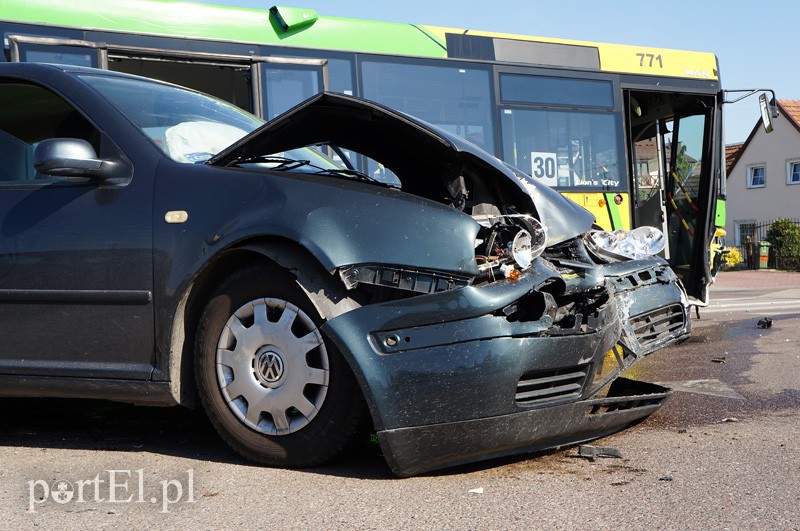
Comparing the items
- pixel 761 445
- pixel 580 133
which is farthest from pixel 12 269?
pixel 580 133

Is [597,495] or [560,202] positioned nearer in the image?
[597,495]

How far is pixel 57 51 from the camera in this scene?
888 centimetres

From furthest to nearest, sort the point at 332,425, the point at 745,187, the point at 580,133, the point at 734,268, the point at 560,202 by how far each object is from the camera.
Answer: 1. the point at 745,187
2. the point at 734,268
3. the point at 580,133
4. the point at 560,202
5. the point at 332,425

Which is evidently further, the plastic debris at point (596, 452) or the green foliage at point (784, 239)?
the green foliage at point (784, 239)

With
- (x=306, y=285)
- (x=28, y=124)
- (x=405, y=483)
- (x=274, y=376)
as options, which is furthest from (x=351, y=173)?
(x=28, y=124)

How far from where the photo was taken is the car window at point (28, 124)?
174 inches

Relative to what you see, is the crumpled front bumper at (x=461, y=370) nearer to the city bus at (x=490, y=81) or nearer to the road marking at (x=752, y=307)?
the city bus at (x=490, y=81)

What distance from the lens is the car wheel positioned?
3590mm

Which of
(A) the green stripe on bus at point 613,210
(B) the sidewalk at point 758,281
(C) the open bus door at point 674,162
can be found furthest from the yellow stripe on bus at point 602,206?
(B) the sidewalk at point 758,281

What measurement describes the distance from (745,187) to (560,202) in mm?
43019

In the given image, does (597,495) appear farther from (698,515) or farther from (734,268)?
(734,268)

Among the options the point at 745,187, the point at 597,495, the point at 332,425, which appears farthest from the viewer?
the point at 745,187

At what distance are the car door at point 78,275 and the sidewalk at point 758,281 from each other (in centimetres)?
2097

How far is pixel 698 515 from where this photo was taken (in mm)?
3059
